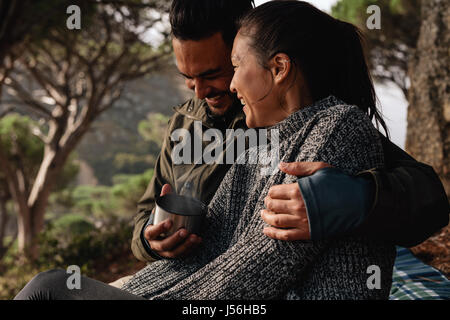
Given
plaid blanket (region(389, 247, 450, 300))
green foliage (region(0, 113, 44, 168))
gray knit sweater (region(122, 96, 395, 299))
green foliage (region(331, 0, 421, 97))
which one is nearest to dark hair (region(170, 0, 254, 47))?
gray knit sweater (region(122, 96, 395, 299))

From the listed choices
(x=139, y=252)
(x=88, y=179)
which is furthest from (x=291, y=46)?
(x=88, y=179)

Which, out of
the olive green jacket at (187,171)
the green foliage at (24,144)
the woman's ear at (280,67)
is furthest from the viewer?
the green foliage at (24,144)

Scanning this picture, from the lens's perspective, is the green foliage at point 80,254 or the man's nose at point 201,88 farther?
the green foliage at point 80,254

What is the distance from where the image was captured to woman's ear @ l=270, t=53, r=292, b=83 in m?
1.66

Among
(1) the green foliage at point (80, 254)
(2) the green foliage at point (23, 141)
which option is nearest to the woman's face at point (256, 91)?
(1) the green foliage at point (80, 254)

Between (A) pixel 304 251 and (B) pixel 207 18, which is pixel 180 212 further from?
(B) pixel 207 18

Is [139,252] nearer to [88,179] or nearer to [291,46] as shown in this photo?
[291,46]

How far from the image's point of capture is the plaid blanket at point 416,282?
233 cm

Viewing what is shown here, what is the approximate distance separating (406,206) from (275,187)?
44cm

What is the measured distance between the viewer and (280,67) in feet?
5.52

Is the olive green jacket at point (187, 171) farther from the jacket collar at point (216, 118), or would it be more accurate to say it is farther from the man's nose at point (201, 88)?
the man's nose at point (201, 88)

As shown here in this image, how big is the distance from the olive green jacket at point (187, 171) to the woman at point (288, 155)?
36cm

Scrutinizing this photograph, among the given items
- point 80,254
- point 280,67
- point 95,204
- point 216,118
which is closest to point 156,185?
point 216,118
